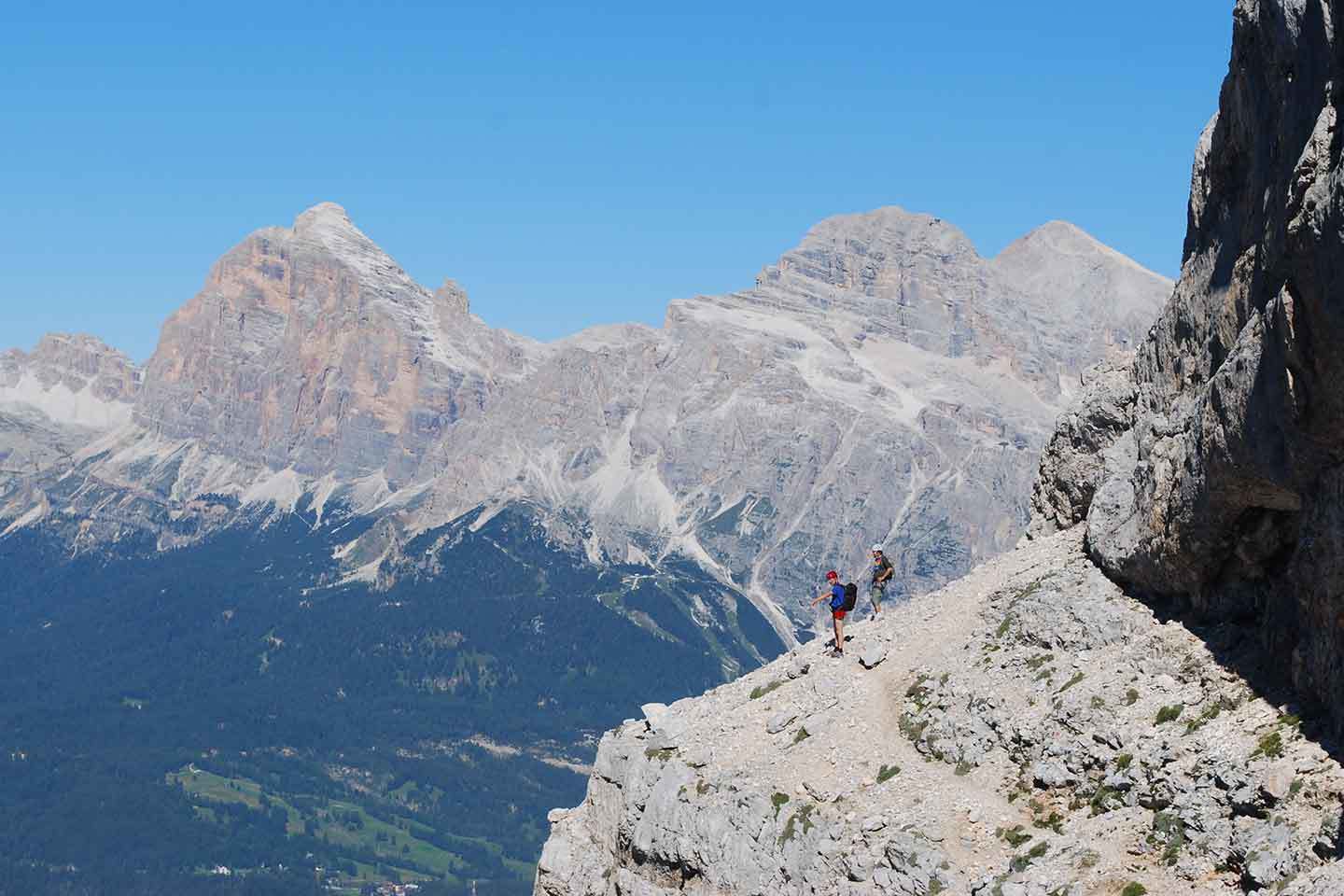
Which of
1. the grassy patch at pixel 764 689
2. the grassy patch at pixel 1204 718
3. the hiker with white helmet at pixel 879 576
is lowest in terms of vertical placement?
the grassy patch at pixel 1204 718

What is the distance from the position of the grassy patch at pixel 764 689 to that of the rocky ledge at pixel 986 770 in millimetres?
127

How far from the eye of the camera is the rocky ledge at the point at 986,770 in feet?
147

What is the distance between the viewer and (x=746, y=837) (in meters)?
59.1

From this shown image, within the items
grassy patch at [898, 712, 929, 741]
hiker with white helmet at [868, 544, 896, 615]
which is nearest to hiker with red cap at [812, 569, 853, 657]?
hiker with white helmet at [868, 544, 896, 615]

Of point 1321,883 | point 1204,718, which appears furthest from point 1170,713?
point 1321,883

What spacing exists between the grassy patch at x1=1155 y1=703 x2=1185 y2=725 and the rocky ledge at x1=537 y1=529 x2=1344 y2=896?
0.06m

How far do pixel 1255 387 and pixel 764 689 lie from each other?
29969mm

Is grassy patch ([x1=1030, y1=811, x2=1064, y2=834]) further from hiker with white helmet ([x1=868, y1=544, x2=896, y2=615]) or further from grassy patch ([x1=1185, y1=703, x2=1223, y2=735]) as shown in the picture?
hiker with white helmet ([x1=868, y1=544, x2=896, y2=615])

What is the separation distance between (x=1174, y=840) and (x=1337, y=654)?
20.9ft

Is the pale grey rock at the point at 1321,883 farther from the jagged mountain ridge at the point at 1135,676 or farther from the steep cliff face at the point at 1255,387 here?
the steep cliff face at the point at 1255,387

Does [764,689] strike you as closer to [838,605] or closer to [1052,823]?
[838,605]

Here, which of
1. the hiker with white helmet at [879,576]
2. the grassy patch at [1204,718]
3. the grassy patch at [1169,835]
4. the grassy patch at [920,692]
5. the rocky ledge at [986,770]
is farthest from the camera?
the hiker with white helmet at [879,576]

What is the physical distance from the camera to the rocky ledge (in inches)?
1767

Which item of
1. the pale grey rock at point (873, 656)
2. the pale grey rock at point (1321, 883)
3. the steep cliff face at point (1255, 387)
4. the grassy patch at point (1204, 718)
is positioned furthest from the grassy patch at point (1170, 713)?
the pale grey rock at point (873, 656)
